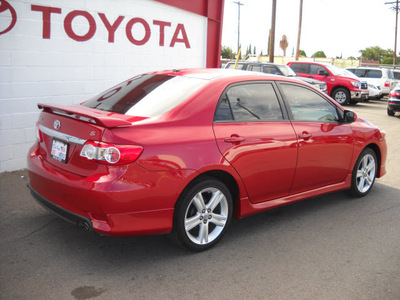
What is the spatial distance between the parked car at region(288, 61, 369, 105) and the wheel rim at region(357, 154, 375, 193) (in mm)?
14246

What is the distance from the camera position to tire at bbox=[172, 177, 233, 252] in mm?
3742

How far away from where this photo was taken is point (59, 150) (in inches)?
148

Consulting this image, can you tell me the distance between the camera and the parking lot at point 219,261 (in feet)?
10.9

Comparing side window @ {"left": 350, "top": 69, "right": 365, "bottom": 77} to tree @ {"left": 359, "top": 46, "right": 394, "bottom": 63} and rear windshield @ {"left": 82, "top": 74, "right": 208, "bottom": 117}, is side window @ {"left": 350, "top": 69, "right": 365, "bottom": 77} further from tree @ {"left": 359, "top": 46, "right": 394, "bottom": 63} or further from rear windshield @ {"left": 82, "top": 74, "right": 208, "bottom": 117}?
tree @ {"left": 359, "top": 46, "right": 394, "bottom": 63}

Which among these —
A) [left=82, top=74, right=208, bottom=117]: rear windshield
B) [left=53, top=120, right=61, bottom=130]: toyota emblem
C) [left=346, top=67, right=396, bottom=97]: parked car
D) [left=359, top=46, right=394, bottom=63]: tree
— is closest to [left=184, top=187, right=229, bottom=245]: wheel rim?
[left=82, top=74, right=208, bottom=117]: rear windshield

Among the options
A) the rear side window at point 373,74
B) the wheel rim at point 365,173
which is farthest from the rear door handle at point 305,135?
the rear side window at point 373,74

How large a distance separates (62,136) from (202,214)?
1.37 meters

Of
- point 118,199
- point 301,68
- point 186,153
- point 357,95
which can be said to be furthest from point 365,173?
point 301,68

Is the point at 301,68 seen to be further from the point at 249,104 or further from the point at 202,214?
the point at 202,214

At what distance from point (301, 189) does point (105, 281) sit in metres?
2.40

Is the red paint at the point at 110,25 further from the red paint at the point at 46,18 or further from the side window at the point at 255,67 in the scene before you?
the side window at the point at 255,67

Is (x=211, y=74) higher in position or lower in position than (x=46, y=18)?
lower

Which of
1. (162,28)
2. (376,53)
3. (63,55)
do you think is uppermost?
(376,53)

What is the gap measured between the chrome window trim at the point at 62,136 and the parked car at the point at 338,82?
1726cm
